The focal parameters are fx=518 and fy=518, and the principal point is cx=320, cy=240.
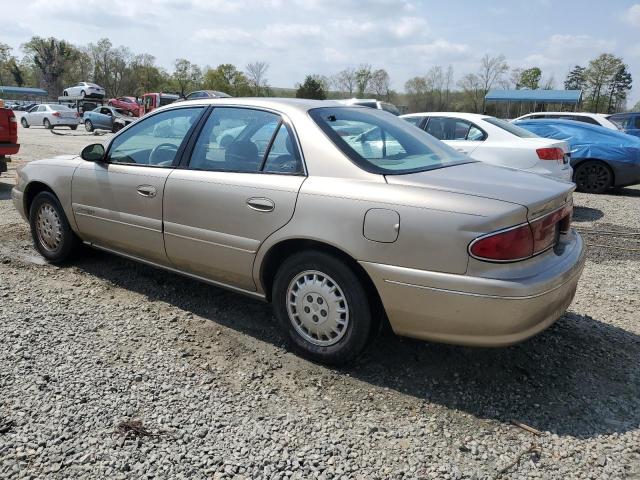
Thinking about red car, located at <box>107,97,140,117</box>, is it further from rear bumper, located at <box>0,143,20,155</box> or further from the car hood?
the car hood

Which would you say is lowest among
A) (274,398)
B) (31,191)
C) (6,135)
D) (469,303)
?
(274,398)

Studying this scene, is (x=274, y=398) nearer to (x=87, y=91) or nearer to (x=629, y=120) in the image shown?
(x=629, y=120)

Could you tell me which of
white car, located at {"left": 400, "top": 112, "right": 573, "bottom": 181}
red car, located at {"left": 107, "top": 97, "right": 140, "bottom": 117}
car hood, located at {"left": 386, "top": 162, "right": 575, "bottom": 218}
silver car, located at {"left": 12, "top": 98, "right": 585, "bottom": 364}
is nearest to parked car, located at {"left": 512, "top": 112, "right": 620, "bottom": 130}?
white car, located at {"left": 400, "top": 112, "right": 573, "bottom": 181}

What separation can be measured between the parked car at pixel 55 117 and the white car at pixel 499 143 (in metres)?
25.9

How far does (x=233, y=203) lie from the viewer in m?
3.37

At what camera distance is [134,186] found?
13.1 feet

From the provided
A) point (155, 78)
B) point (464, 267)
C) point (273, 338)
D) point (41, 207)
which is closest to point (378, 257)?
point (464, 267)

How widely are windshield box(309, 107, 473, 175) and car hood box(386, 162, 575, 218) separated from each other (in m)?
0.14

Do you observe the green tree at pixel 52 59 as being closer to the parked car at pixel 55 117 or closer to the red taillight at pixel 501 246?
the parked car at pixel 55 117

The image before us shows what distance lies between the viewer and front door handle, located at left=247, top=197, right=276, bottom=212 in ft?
10.5

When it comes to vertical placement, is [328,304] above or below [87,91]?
below

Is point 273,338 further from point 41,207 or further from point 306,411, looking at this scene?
point 41,207

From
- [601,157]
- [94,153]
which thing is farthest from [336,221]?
[601,157]

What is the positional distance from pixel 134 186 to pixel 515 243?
2.81 metres
